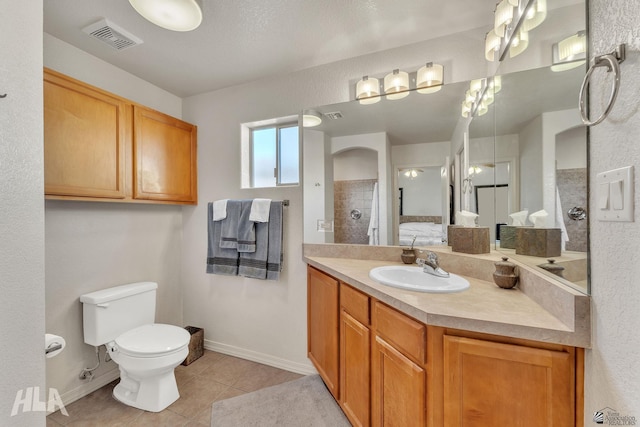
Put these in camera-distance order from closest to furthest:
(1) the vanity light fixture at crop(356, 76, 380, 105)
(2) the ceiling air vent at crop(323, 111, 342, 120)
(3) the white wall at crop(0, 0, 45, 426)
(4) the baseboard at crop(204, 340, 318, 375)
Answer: (3) the white wall at crop(0, 0, 45, 426)
(1) the vanity light fixture at crop(356, 76, 380, 105)
(2) the ceiling air vent at crop(323, 111, 342, 120)
(4) the baseboard at crop(204, 340, 318, 375)

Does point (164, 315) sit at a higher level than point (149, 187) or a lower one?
lower

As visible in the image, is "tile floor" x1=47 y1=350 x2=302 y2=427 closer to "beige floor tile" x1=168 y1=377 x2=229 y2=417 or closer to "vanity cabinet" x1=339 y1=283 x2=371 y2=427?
"beige floor tile" x1=168 y1=377 x2=229 y2=417

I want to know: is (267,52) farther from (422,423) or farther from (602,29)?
(422,423)

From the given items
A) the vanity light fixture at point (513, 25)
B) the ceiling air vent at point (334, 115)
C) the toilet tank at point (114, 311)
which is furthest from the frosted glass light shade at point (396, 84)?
the toilet tank at point (114, 311)

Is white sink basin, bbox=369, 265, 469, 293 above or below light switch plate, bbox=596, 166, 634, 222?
below

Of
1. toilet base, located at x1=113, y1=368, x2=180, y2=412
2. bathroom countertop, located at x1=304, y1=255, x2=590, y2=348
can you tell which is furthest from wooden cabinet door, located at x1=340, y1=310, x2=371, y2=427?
toilet base, located at x1=113, y1=368, x2=180, y2=412

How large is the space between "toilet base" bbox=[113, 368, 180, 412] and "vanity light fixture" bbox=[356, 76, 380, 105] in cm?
228

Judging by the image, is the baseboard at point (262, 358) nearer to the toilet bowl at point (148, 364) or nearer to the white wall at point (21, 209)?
Result: the toilet bowl at point (148, 364)

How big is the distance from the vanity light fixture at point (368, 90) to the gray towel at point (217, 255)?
1.56 metres

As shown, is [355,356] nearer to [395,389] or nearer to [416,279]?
[395,389]

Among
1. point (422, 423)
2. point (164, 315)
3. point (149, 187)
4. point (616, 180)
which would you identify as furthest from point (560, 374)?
point (164, 315)

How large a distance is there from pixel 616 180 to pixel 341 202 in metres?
1.48

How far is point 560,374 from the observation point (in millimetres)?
779

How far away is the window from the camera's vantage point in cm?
231
